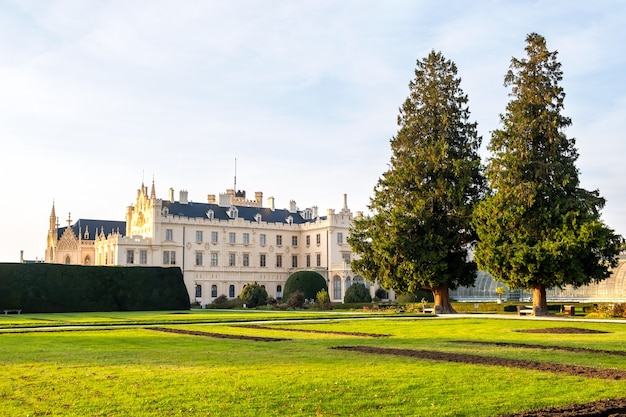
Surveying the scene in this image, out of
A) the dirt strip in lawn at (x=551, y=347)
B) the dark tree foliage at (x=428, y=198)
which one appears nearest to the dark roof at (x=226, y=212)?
the dark tree foliage at (x=428, y=198)

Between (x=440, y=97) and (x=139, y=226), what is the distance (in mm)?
44524

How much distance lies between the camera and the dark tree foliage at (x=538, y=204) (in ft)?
117

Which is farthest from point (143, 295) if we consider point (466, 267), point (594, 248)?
point (594, 248)

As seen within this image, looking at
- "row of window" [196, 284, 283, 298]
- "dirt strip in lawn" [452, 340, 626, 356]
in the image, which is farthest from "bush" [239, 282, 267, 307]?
"dirt strip in lawn" [452, 340, 626, 356]

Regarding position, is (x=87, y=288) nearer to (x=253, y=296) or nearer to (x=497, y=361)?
(x=253, y=296)

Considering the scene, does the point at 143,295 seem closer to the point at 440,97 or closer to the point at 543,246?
the point at 440,97

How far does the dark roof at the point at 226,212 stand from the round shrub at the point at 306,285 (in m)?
17.5

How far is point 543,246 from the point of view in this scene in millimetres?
35406

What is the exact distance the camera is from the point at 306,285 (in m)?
64.1

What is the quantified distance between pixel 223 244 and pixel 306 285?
17325 mm

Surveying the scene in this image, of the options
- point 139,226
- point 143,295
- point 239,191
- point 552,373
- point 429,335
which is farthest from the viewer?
point 239,191

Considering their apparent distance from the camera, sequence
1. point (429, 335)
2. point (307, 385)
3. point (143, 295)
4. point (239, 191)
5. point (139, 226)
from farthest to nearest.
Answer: point (239, 191)
point (139, 226)
point (143, 295)
point (429, 335)
point (307, 385)

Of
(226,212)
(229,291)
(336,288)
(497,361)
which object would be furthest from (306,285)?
(497,361)

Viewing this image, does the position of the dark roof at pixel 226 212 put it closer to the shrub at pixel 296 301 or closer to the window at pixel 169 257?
the window at pixel 169 257
